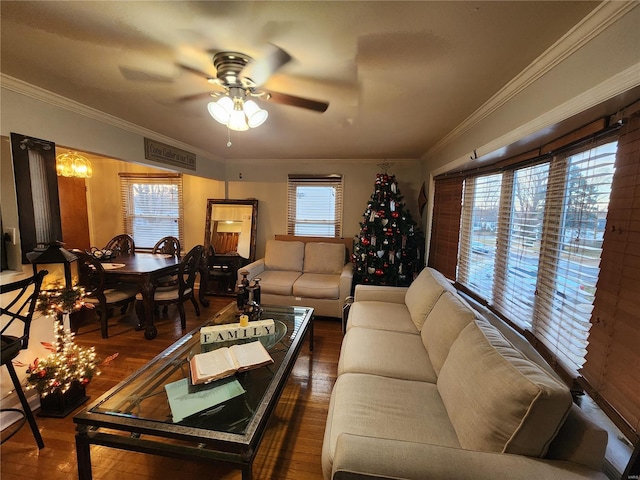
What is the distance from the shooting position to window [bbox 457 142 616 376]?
1.38 m

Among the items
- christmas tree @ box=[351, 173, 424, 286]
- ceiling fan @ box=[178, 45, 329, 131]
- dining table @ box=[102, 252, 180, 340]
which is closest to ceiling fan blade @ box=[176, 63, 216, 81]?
ceiling fan @ box=[178, 45, 329, 131]

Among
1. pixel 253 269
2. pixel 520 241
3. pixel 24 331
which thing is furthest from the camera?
pixel 253 269

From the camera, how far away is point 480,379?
1.17 m

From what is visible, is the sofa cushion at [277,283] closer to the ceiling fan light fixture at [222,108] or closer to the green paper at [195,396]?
the green paper at [195,396]

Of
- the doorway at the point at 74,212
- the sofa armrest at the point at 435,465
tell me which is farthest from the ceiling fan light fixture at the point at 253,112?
the doorway at the point at 74,212

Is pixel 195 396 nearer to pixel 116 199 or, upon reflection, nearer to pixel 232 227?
pixel 232 227

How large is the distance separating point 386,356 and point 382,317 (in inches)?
25.1

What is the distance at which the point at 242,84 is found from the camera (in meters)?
1.61

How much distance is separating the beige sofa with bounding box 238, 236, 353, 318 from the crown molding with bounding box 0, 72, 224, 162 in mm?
1971

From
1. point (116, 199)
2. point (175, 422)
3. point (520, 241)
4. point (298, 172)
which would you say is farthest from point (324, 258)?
point (116, 199)

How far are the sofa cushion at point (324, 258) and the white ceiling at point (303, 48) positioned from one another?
2184mm

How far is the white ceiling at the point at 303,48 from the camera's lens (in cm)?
109

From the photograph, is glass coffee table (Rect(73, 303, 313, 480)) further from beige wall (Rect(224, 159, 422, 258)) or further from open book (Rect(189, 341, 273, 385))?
beige wall (Rect(224, 159, 422, 258))

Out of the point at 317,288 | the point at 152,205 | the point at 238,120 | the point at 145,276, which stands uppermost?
the point at 238,120
